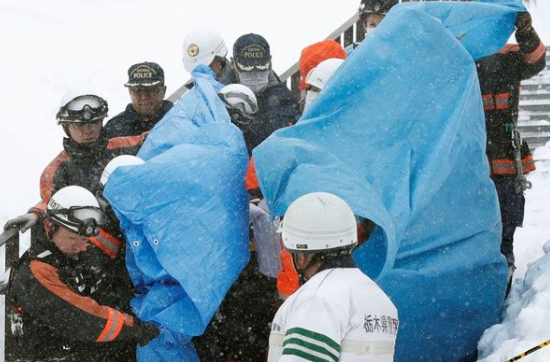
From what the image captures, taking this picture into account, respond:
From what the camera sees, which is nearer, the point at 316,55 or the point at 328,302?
the point at 328,302

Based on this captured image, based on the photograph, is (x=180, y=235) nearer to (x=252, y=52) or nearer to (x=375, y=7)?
(x=252, y=52)

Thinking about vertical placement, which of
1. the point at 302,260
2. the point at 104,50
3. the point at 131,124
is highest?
the point at 302,260

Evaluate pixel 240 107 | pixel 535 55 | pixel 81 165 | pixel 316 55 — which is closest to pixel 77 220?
pixel 81 165

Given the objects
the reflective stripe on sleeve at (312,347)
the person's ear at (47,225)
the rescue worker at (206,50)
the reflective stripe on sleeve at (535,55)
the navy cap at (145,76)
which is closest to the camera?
the reflective stripe on sleeve at (312,347)

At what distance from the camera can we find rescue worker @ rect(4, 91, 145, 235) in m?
4.55

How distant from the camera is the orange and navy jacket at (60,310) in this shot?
3.60 metres

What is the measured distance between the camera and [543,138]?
7.64 metres

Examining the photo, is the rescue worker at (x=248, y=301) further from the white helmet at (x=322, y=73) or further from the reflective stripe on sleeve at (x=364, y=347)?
the reflective stripe on sleeve at (x=364, y=347)

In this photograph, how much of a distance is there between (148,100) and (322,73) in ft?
4.38

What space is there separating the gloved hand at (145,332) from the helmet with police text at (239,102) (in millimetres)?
1313

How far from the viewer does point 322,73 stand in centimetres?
473

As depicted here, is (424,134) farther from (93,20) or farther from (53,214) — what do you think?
(93,20)

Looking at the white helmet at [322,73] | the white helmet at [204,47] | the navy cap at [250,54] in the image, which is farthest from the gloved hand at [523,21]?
the white helmet at [204,47]

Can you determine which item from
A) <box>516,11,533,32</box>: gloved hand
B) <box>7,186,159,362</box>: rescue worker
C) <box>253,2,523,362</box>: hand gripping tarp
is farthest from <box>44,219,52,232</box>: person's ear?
<box>516,11,533,32</box>: gloved hand
